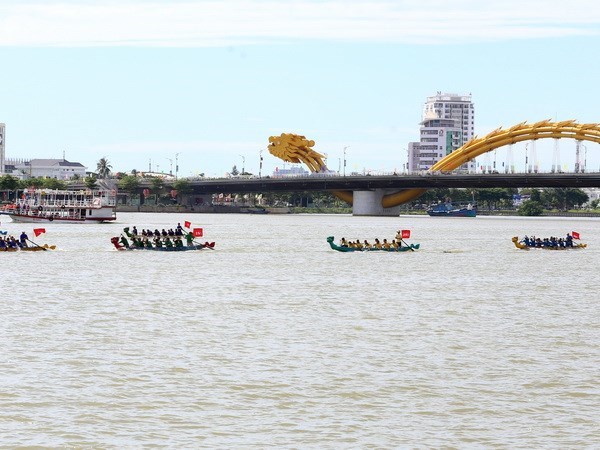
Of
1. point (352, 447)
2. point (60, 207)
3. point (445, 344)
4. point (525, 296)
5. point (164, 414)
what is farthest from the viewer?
point (60, 207)

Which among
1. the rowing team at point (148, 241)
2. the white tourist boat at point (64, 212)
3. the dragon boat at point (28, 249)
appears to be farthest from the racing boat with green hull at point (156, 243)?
the white tourist boat at point (64, 212)

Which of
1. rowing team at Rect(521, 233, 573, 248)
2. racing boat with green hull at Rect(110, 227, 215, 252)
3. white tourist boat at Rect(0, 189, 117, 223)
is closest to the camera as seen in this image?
racing boat with green hull at Rect(110, 227, 215, 252)

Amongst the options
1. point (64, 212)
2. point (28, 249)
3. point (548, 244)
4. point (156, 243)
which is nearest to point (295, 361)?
point (28, 249)

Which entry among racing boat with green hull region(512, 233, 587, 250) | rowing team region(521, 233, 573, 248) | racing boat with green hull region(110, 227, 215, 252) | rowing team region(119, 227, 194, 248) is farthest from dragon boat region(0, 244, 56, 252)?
rowing team region(521, 233, 573, 248)

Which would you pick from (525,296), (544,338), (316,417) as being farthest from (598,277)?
(316,417)

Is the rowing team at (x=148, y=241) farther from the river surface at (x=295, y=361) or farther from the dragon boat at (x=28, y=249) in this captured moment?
the river surface at (x=295, y=361)

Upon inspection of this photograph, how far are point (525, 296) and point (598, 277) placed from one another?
52.0ft

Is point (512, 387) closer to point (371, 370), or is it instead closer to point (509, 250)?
point (371, 370)

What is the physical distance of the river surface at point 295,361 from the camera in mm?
27047

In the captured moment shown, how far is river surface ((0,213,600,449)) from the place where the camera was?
27.0 metres

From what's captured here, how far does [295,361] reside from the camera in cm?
3531

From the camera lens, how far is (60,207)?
154375 mm

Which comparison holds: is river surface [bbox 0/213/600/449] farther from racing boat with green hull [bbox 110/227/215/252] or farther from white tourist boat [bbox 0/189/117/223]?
white tourist boat [bbox 0/189/117/223]

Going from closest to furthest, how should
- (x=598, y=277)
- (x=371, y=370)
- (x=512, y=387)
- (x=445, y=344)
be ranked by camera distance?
(x=512, y=387), (x=371, y=370), (x=445, y=344), (x=598, y=277)
